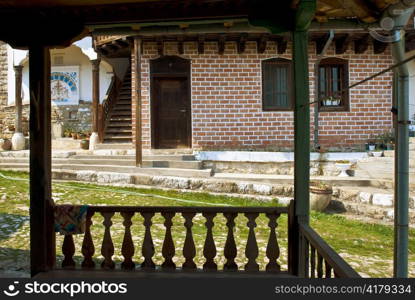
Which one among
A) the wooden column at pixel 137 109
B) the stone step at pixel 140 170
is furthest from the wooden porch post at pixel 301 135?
the wooden column at pixel 137 109

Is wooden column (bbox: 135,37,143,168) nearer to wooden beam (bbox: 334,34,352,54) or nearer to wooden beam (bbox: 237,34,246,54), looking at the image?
wooden beam (bbox: 237,34,246,54)

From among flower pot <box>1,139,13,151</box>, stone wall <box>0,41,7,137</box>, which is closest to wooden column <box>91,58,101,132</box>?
flower pot <box>1,139,13,151</box>

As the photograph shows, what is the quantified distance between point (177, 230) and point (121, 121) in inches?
274

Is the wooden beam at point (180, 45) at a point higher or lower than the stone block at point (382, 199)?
higher

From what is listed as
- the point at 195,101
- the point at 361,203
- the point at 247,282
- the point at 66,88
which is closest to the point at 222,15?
the point at 247,282

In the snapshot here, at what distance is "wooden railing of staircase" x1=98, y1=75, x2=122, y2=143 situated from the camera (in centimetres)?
1073

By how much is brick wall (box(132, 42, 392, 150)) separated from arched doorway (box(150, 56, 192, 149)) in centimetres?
18

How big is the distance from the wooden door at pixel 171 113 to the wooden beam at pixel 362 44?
191 inches

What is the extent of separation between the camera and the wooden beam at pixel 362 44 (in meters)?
9.34

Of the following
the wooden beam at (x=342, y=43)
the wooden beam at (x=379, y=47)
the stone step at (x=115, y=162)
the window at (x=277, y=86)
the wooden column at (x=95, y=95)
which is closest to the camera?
the stone step at (x=115, y=162)

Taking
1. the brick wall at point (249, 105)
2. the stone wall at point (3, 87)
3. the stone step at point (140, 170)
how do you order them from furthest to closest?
the stone wall at point (3, 87) → the brick wall at point (249, 105) → the stone step at point (140, 170)

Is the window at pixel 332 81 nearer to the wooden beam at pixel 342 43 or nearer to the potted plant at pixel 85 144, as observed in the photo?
the wooden beam at pixel 342 43

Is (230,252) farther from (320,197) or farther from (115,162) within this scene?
(115,162)

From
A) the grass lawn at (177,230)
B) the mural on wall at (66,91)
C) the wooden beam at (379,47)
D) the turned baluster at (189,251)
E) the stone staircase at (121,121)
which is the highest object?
the wooden beam at (379,47)
